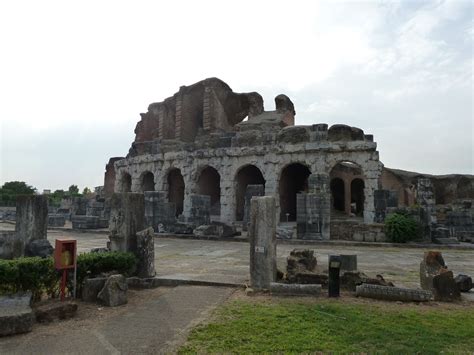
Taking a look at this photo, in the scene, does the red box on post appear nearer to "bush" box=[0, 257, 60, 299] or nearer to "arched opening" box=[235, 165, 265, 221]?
"bush" box=[0, 257, 60, 299]

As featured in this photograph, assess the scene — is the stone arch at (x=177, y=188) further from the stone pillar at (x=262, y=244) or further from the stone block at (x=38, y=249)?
the stone pillar at (x=262, y=244)

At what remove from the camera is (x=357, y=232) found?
16.0 meters

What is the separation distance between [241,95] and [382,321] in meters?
28.9

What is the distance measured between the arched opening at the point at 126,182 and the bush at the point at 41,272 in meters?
22.1

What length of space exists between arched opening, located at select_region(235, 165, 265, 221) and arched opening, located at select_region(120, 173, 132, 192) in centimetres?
921

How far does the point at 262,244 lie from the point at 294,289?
101 centimetres

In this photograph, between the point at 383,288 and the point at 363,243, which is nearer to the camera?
the point at 383,288

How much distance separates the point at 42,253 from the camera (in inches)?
334

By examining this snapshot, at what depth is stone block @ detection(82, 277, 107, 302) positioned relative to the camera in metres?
6.11

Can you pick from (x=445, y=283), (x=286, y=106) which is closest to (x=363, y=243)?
(x=445, y=283)

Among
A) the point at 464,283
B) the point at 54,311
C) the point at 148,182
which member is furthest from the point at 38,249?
the point at 148,182

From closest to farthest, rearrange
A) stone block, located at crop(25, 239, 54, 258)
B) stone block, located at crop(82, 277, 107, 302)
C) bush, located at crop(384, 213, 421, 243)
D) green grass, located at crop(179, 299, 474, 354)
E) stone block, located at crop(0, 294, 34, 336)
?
green grass, located at crop(179, 299, 474, 354), stone block, located at crop(0, 294, 34, 336), stone block, located at crop(82, 277, 107, 302), stone block, located at crop(25, 239, 54, 258), bush, located at crop(384, 213, 421, 243)

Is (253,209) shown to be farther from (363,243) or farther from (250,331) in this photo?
(363,243)

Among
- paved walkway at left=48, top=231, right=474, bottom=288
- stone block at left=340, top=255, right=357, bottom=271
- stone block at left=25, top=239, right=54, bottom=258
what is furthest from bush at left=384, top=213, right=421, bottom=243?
stone block at left=25, top=239, right=54, bottom=258
